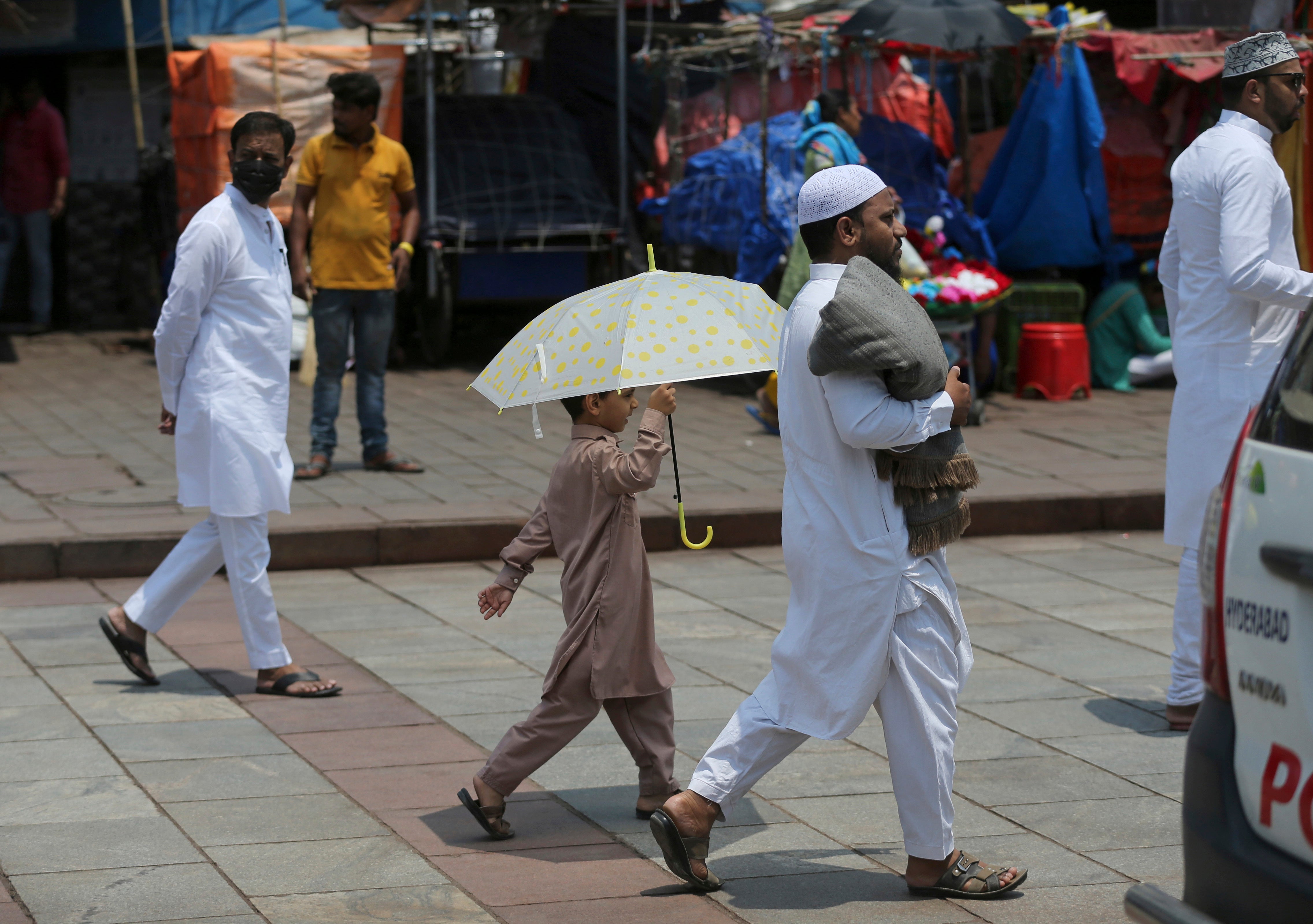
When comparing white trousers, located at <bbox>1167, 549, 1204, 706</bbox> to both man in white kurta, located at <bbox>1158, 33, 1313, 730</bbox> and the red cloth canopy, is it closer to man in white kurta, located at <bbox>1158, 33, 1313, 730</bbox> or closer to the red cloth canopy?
man in white kurta, located at <bbox>1158, 33, 1313, 730</bbox>

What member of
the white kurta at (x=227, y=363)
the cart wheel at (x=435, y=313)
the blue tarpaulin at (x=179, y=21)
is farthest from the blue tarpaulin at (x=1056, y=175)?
the white kurta at (x=227, y=363)

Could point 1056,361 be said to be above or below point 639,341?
below

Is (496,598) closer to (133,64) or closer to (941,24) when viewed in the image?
(941,24)

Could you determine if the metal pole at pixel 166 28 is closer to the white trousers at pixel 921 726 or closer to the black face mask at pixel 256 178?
the black face mask at pixel 256 178

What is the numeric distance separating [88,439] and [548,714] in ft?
21.6

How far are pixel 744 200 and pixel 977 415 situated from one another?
8.04 feet

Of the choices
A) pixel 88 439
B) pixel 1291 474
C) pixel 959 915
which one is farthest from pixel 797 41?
pixel 1291 474

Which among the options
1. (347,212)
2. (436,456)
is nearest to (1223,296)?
(347,212)

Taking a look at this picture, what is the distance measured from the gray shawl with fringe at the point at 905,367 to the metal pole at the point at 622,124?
9.74m

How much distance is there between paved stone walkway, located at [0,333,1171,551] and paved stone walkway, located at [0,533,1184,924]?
100cm

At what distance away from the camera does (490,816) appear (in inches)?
170

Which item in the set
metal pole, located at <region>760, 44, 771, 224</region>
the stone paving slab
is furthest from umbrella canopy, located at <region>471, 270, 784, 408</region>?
metal pole, located at <region>760, 44, 771, 224</region>

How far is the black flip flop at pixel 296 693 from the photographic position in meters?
5.67

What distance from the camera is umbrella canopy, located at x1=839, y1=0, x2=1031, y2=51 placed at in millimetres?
10836
